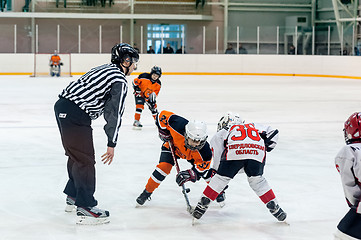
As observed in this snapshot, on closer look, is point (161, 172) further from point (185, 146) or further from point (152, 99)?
point (152, 99)

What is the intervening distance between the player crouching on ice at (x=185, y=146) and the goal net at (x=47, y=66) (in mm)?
17930

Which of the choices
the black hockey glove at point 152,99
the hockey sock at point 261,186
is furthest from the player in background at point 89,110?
the black hockey glove at point 152,99

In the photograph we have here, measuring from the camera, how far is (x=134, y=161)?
611cm

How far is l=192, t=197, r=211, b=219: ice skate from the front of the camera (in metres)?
3.80

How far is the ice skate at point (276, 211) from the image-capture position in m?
3.84

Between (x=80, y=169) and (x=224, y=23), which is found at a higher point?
(x=224, y=23)

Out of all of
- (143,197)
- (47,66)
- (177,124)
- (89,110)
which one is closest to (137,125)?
(143,197)

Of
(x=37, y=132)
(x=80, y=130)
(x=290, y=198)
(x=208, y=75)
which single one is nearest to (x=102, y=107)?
(x=80, y=130)

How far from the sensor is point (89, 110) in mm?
3723

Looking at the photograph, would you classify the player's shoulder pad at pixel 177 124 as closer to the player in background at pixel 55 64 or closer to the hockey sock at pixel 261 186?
the hockey sock at pixel 261 186

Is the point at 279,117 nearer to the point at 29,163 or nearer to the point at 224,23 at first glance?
the point at 29,163

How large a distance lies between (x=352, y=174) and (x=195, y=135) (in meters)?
1.34

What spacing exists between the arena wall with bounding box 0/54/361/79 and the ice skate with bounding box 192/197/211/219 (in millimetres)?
18164

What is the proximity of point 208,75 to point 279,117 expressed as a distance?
12937 millimetres
